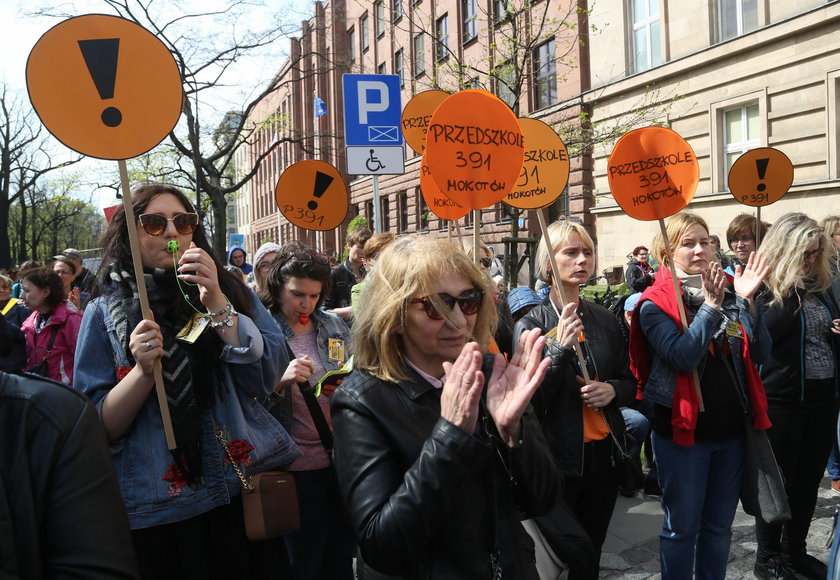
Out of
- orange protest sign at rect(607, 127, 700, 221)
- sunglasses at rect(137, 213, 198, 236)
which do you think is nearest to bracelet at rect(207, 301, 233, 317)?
sunglasses at rect(137, 213, 198, 236)

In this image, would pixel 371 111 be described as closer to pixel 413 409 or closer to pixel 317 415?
pixel 317 415

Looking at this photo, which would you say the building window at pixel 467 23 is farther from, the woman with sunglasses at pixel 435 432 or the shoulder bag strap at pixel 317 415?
the woman with sunglasses at pixel 435 432

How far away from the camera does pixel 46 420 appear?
1.09 m

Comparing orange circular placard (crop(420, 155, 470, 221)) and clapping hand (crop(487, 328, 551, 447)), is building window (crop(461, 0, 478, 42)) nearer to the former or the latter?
orange circular placard (crop(420, 155, 470, 221))

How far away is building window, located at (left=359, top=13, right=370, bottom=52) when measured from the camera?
35.8 m

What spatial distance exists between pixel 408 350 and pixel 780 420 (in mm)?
2781

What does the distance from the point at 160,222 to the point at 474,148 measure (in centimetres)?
140

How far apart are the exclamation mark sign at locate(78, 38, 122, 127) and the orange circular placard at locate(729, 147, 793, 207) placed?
15.7ft

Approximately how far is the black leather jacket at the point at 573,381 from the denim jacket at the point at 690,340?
13cm

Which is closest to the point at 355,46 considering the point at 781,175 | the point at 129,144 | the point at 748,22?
the point at 748,22

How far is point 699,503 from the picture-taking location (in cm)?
300

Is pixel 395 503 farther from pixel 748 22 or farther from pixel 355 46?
pixel 355 46

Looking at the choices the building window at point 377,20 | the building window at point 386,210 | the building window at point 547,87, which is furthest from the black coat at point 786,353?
the building window at point 377,20

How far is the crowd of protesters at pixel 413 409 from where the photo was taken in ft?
5.22
